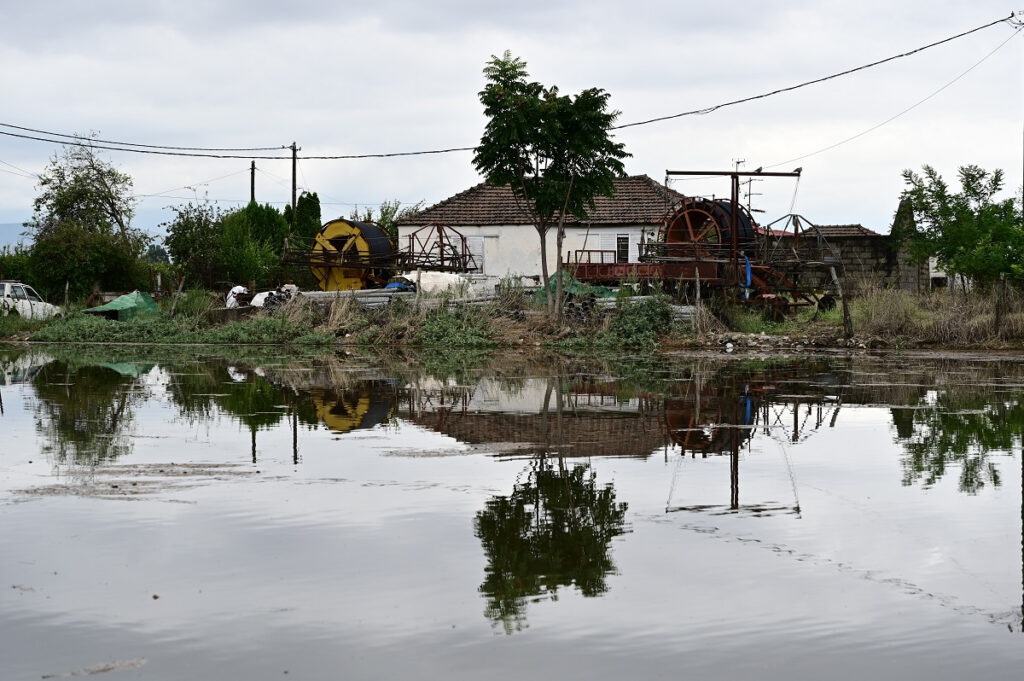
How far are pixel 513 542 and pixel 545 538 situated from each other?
0.24m

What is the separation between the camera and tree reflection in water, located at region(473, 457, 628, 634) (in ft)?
19.3

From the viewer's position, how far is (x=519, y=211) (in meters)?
45.9

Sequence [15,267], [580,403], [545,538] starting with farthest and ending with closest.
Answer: [15,267], [580,403], [545,538]

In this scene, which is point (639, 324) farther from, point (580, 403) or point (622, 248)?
point (622, 248)

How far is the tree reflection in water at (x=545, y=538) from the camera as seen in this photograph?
5.89 metres

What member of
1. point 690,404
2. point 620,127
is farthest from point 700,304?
point 690,404

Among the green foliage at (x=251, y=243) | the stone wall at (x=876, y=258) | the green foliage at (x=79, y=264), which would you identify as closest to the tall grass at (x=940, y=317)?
the stone wall at (x=876, y=258)

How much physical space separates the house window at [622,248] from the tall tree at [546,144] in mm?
14252

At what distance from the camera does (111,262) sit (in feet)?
135

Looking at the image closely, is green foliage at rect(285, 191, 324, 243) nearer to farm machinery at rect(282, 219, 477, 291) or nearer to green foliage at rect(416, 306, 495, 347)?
farm machinery at rect(282, 219, 477, 291)

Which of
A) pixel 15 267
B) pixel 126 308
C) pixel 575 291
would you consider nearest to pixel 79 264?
pixel 15 267

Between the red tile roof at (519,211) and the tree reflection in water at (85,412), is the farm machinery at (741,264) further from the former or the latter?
the tree reflection in water at (85,412)

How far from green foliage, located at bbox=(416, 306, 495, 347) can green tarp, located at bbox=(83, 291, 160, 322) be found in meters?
10.2

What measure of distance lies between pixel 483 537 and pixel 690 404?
7.99 meters
